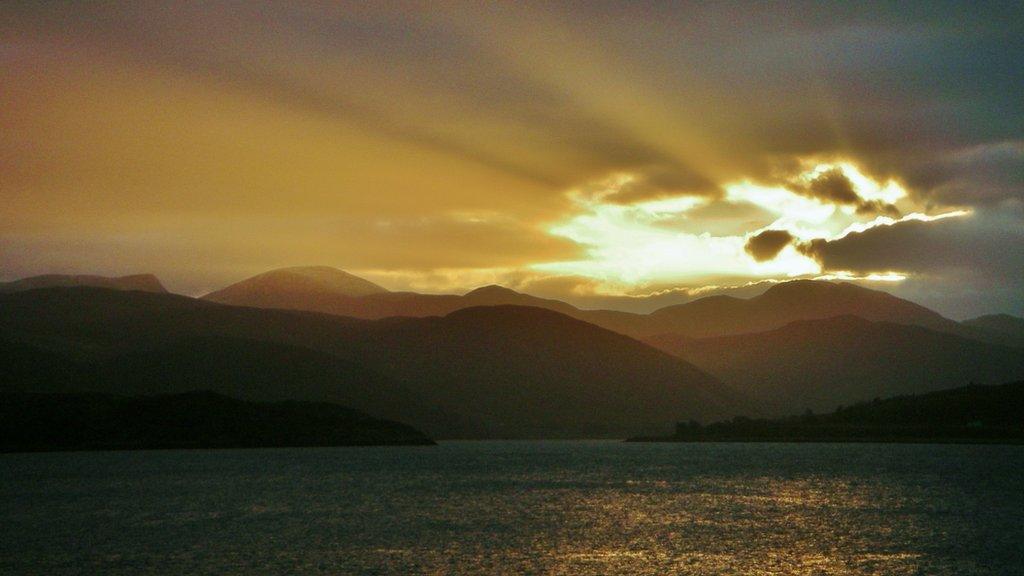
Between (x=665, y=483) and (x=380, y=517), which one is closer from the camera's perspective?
(x=380, y=517)

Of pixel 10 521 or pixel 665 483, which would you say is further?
pixel 665 483

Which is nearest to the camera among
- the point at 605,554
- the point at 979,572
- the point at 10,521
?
the point at 979,572

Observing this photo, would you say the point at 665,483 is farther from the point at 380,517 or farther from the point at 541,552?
the point at 541,552

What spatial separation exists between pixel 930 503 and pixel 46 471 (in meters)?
144

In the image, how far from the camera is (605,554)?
69375 mm

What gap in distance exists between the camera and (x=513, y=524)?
8850 cm

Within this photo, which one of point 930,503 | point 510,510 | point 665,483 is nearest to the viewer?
point 510,510

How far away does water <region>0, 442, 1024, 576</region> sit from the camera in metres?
65.1

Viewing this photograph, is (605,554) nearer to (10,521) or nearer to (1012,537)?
(1012,537)

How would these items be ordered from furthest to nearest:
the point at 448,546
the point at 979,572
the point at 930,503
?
the point at 930,503 → the point at 448,546 → the point at 979,572

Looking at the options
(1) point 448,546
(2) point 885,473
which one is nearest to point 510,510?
(1) point 448,546

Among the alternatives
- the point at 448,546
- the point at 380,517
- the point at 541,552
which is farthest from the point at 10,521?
the point at 541,552

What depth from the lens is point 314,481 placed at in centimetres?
14862

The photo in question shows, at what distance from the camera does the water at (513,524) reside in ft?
214
